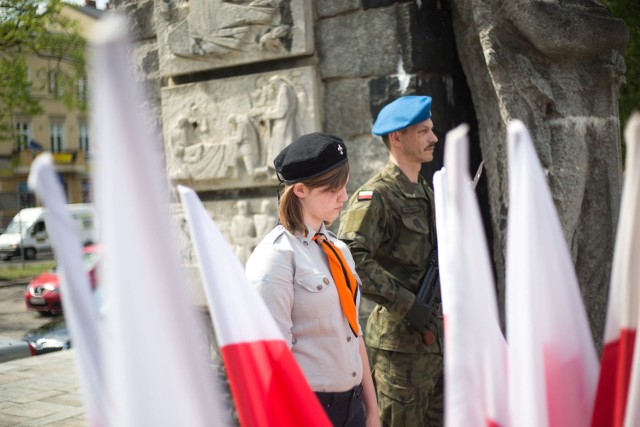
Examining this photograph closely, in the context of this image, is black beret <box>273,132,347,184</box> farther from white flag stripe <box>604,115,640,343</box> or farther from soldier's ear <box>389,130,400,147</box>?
white flag stripe <box>604,115,640,343</box>

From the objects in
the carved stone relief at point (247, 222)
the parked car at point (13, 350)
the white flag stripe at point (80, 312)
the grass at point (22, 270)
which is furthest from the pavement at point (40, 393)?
the grass at point (22, 270)

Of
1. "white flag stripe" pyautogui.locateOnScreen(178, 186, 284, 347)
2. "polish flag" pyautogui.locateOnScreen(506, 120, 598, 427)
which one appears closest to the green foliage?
"polish flag" pyautogui.locateOnScreen(506, 120, 598, 427)

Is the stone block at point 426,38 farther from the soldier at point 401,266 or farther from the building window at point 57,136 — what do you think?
the building window at point 57,136

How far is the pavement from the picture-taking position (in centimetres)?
544

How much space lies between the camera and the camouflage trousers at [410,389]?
3666mm

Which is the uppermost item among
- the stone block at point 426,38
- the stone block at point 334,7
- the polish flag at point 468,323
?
the stone block at point 334,7

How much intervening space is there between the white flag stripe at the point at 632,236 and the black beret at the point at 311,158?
4.44 ft

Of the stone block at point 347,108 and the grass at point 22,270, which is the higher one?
the stone block at point 347,108

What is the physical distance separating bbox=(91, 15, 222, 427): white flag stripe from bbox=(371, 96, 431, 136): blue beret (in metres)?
2.39

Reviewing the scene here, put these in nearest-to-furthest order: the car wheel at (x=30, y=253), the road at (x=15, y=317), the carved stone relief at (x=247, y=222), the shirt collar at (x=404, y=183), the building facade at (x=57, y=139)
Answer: the shirt collar at (x=404, y=183) < the carved stone relief at (x=247, y=222) < the road at (x=15, y=317) < the car wheel at (x=30, y=253) < the building facade at (x=57, y=139)

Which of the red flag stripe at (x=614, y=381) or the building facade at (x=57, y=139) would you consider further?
the building facade at (x=57, y=139)

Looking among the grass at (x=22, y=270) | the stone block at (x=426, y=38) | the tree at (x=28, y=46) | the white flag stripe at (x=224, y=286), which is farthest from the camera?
the grass at (x=22, y=270)

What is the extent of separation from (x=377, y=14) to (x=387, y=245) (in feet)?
6.12

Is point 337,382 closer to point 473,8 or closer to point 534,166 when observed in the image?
point 534,166
